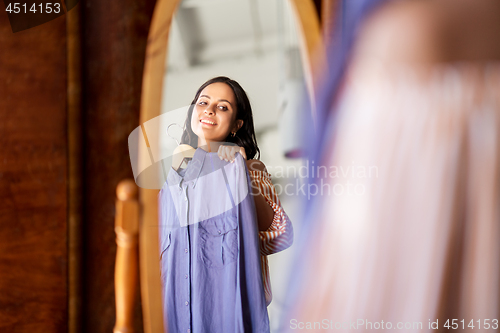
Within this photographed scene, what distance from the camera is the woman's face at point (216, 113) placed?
0.62 meters

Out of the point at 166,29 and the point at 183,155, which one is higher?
the point at 166,29

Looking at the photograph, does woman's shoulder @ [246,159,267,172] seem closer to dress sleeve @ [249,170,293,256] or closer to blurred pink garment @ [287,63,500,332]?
dress sleeve @ [249,170,293,256]

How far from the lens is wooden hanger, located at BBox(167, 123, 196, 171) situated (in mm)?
625

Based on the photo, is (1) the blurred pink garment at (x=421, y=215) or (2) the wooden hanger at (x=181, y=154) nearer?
(1) the blurred pink garment at (x=421, y=215)

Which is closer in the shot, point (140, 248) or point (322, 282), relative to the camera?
point (322, 282)

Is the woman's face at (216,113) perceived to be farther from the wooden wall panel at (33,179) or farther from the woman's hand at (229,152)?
the wooden wall panel at (33,179)

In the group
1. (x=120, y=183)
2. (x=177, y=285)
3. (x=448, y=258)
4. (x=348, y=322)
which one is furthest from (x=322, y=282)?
(x=120, y=183)

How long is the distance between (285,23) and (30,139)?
20.6 inches

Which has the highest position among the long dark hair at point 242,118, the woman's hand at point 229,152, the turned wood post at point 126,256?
the long dark hair at point 242,118

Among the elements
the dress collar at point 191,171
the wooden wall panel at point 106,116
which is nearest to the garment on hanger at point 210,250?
the dress collar at point 191,171

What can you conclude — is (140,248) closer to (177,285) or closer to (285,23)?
(177,285)

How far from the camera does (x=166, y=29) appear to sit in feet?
2.05

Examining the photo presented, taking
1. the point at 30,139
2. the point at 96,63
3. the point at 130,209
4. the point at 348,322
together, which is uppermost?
the point at 96,63

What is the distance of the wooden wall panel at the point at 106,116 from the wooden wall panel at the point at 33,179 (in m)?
0.04
